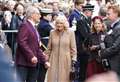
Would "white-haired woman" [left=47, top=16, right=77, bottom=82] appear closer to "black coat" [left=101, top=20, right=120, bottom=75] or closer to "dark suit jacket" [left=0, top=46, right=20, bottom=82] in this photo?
"black coat" [left=101, top=20, right=120, bottom=75]

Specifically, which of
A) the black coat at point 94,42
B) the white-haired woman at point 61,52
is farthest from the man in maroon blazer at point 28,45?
the black coat at point 94,42

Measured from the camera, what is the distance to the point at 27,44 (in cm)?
843

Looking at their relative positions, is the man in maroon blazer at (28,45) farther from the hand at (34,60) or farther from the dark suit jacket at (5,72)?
the dark suit jacket at (5,72)

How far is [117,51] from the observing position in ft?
25.2

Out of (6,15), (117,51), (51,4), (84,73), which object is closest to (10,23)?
(6,15)

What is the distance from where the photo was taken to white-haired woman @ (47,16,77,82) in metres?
9.00

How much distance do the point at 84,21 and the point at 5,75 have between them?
6953mm

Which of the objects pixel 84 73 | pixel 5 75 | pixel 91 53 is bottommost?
pixel 84 73

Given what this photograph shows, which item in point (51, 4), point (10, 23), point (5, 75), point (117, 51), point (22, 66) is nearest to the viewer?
point (5, 75)

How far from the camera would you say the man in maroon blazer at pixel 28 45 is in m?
8.38

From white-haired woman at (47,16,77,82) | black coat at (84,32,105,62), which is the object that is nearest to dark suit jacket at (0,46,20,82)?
white-haired woman at (47,16,77,82)

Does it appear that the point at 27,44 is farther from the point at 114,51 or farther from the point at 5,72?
the point at 5,72

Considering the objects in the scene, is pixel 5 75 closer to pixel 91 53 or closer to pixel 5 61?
pixel 5 61

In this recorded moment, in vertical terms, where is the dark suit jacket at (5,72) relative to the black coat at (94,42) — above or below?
above
